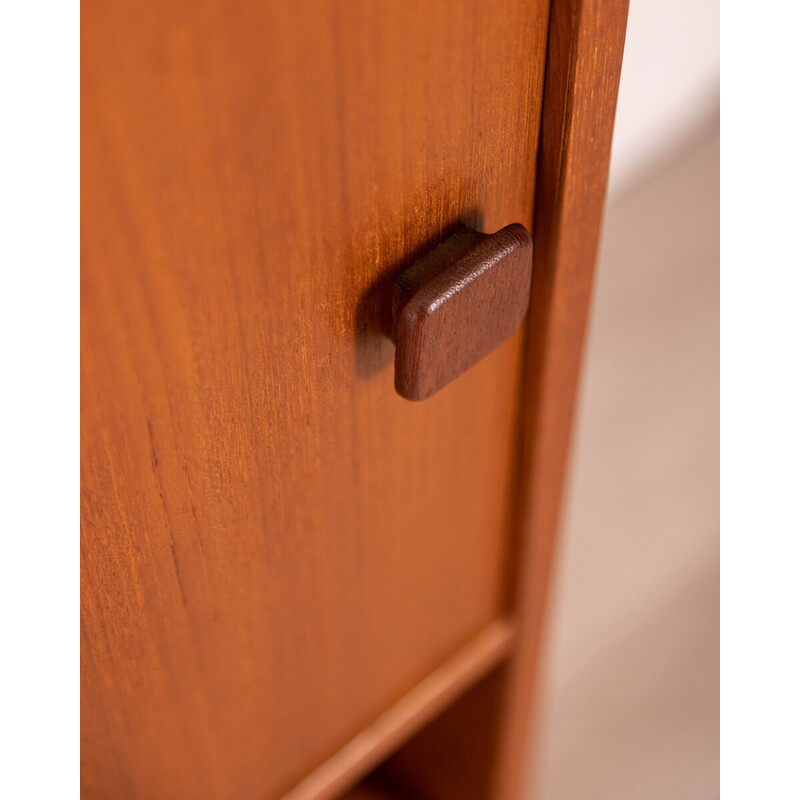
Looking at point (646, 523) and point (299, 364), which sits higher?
point (299, 364)

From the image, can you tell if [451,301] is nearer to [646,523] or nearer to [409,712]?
[409,712]

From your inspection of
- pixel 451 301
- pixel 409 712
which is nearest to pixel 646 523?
pixel 409 712

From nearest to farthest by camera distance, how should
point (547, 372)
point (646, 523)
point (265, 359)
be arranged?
point (265, 359) < point (547, 372) < point (646, 523)

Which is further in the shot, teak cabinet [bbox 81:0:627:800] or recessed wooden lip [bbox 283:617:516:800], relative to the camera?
recessed wooden lip [bbox 283:617:516:800]

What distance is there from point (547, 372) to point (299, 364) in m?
0.14

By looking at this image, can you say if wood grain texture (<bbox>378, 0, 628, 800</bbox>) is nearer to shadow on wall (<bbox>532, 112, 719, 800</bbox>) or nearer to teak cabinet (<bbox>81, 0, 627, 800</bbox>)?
teak cabinet (<bbox>81, 0, 627, 800</bbox>)

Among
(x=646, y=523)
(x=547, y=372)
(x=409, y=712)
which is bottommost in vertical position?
(x=646, y=523)

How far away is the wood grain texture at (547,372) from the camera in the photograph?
0.32 meters

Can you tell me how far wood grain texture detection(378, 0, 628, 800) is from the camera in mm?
321

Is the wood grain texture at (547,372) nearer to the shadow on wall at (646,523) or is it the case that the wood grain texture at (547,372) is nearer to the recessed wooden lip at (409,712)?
the recessed wooden lip at (409,712)

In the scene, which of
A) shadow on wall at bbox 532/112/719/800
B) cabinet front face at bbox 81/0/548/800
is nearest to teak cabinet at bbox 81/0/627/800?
cabinet front face at bbox 81/0/548/800

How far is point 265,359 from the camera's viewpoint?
0.95ft
